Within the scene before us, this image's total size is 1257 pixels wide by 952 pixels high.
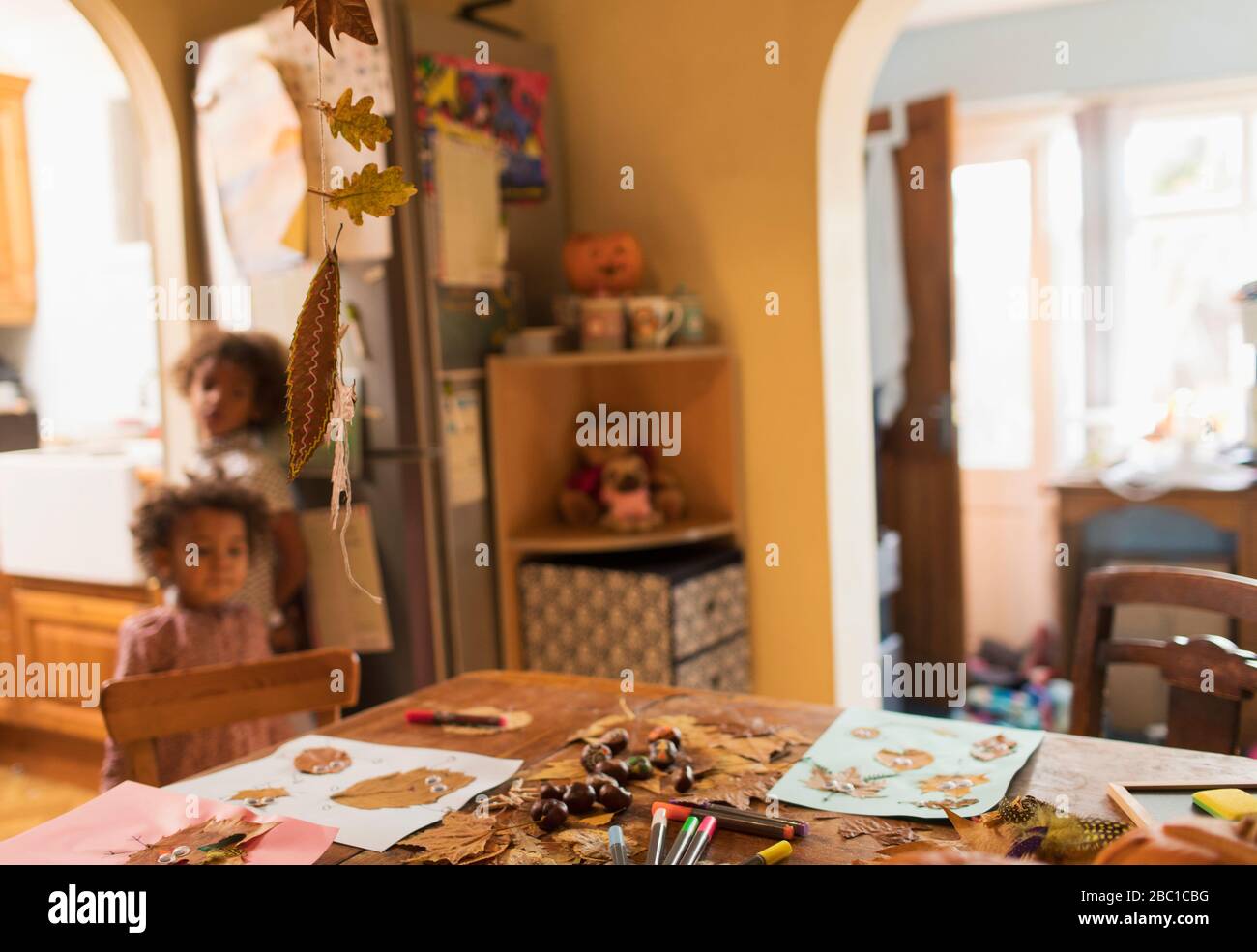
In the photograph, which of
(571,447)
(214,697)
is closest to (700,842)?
(214,697)

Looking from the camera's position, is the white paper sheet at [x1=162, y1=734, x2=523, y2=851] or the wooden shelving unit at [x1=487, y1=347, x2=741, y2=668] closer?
the white paper sheet at [x1=162, y1=734, x2=523, y2=851]

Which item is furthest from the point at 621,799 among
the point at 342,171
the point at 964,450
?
the point at 964,450

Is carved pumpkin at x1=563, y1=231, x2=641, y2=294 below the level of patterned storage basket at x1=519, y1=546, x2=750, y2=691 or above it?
above

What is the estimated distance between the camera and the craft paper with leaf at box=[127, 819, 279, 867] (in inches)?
40.1

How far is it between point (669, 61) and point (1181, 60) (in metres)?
2.18

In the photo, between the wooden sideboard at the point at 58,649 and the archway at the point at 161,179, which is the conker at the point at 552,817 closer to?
the archway at the point at 161,179

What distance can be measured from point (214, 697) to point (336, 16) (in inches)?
41.8

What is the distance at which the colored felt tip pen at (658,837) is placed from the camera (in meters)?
0.99

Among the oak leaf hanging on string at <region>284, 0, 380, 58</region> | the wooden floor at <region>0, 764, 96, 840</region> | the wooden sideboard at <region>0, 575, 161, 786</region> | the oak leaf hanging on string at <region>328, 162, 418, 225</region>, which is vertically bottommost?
the wooden floor at <region>0, 764, 96, 840</region>

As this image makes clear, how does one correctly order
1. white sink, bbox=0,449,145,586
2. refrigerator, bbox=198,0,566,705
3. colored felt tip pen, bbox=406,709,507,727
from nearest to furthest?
colored felt tip pen, bbox=406,709,507,727, refrigerator, bbox=198,0,566,705, white sink, bbox=0,449,145,586

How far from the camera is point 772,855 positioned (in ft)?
3.24

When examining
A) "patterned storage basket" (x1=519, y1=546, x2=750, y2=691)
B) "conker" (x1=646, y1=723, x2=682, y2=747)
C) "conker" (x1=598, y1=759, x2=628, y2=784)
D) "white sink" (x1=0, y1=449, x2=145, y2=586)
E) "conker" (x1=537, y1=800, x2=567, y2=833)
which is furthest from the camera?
"white sink" (x1=0, y1=449, x2=145, y2=586)

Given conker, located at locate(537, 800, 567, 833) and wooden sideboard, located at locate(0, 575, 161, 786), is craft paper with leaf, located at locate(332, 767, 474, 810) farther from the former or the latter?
wooden sideboard, located at locate(0, 575, 161, 786)

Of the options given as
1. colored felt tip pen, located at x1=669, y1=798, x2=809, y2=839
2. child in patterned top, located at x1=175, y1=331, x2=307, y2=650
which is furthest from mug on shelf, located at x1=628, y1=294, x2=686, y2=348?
colored felt tip pen, located at x1=669, y1=798, x2=809, y2=839
